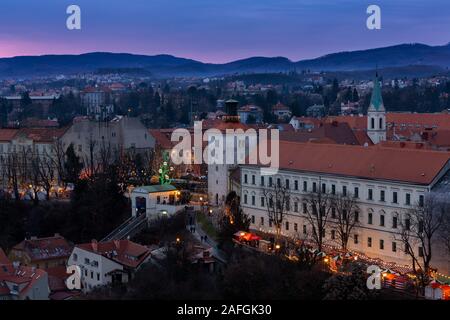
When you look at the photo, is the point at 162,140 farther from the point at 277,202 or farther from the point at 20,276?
the point at 20,276

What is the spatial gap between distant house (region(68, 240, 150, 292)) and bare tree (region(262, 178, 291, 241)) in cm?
699

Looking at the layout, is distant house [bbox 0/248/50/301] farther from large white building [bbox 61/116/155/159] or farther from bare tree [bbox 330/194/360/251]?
large white building [bbox 61/116/155/159]

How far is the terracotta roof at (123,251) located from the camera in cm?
3738

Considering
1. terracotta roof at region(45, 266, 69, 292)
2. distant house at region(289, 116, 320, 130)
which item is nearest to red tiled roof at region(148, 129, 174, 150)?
distant house at region(289, 116, 320, 130)

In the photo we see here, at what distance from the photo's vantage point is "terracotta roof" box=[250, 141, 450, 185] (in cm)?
3591

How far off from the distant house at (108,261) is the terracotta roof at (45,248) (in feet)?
12.2

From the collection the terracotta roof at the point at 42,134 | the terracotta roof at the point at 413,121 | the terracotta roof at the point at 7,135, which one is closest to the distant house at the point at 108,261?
the terracotta roof at the point at 42,134

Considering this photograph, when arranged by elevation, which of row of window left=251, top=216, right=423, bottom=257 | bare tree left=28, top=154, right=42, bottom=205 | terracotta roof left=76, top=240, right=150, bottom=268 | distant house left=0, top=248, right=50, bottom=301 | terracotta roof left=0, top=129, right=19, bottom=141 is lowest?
distant house left=0, top=248, right=50, bottom=301

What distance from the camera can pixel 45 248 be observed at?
4325 cm

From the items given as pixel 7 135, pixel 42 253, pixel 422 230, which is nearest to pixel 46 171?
pixel 7 135

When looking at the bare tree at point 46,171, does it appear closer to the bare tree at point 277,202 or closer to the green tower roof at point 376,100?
the bare tree at point 277,202
